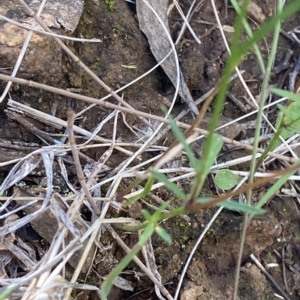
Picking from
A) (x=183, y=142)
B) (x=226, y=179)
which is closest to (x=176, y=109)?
(x=226, y=179)

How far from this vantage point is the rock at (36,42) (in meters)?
1.29

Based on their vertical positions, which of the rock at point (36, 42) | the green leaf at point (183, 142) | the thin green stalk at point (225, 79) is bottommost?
the rock at point (36, 42)

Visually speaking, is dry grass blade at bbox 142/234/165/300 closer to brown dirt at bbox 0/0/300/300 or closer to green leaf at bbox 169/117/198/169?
brown dirt at bbox 0/0/300/300

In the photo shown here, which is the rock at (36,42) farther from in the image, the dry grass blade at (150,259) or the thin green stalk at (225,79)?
the thin green stalk at (225,79)

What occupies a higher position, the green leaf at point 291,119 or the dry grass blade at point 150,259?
the green leaf at point 291,119

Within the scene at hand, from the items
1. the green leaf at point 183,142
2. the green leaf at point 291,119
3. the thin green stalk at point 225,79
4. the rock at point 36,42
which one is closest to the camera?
the thin green stalk at point 225,79

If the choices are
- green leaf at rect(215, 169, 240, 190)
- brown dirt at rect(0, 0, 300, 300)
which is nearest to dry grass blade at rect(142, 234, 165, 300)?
brown dirt at rect(0, 0, 300, 300)

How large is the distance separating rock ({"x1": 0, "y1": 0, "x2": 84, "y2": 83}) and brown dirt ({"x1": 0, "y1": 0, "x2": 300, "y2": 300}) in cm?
6

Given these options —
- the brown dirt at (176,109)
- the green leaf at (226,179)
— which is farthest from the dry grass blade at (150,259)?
the green leaf at (226,179)

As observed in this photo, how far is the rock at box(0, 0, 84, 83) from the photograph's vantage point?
1.29m

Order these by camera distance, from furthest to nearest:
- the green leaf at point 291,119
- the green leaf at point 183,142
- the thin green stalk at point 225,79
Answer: the green leaf at point 291,119
the green leaf at point 183,142
the thin green stalk at point 225,79

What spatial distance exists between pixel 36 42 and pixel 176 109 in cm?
51

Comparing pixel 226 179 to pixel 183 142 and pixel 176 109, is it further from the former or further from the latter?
pixel 183 142

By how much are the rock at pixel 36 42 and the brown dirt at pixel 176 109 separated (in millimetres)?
57
